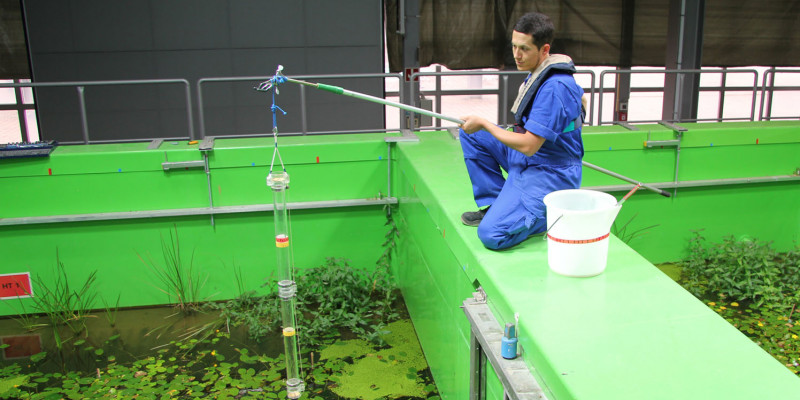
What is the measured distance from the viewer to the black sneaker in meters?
2.92

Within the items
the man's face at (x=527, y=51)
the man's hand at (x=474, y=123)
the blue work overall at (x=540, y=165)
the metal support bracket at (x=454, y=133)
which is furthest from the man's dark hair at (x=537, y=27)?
the metal support bracket at (x=454, y=133)

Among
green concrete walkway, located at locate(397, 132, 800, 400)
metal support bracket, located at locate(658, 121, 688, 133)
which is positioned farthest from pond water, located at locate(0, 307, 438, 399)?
metal support bracket, located at locate(658, 121, 688, 133)

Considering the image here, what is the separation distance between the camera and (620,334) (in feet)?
6.31

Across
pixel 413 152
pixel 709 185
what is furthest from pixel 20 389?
pixel 709 185

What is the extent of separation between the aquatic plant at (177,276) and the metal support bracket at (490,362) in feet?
9.89

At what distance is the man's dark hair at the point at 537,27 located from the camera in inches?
102

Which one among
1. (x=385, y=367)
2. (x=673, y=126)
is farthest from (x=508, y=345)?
(x=673, y=126)

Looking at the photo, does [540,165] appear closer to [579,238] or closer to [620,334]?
[579,238]

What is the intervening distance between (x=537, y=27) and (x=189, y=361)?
116 inches

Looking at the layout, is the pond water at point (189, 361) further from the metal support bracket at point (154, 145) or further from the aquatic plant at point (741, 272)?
the aquatic plant at point (741, 272)

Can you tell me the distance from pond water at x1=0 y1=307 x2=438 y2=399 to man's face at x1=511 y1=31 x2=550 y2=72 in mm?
1933

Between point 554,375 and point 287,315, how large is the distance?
5.43ft

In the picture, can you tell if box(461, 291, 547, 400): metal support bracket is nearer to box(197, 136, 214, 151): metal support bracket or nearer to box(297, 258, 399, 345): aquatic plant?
box(297, 258, 399, 345): aquatic plant

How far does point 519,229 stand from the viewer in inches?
104
